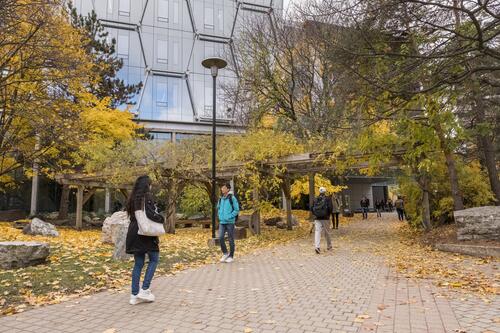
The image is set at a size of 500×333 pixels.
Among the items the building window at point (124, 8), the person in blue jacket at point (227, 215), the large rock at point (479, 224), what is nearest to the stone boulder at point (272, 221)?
the large rock at point (479, 224)

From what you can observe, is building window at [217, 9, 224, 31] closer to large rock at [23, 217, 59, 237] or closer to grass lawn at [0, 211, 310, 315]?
large rock at [23, 217, 59, 237]

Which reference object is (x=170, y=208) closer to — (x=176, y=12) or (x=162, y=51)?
(x=162, y=51)

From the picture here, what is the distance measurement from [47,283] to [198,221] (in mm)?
14832

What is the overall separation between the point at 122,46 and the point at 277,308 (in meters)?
33.4

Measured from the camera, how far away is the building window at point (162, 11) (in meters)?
35.6

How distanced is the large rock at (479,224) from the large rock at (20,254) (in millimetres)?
9143

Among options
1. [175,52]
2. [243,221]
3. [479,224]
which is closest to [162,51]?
[175,52]

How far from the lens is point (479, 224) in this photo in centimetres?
916

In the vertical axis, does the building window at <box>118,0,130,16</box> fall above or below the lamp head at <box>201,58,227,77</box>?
above

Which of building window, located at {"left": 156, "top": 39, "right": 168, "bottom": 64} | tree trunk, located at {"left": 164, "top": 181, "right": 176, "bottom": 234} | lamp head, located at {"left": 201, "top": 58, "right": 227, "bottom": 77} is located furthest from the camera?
building window, located at {"left": 156, "top": 39, "right": 168, "bottom": 64}

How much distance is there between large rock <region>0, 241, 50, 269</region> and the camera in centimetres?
704

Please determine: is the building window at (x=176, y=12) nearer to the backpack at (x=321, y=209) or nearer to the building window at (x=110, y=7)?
the building window at (x=110, y=7)

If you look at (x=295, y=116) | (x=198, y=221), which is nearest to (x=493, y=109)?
(x=295, y=116)

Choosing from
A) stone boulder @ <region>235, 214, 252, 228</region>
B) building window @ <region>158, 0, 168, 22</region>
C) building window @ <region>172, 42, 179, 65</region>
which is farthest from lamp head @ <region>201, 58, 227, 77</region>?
building window @ <region>158, 0, 168, 22</region>
